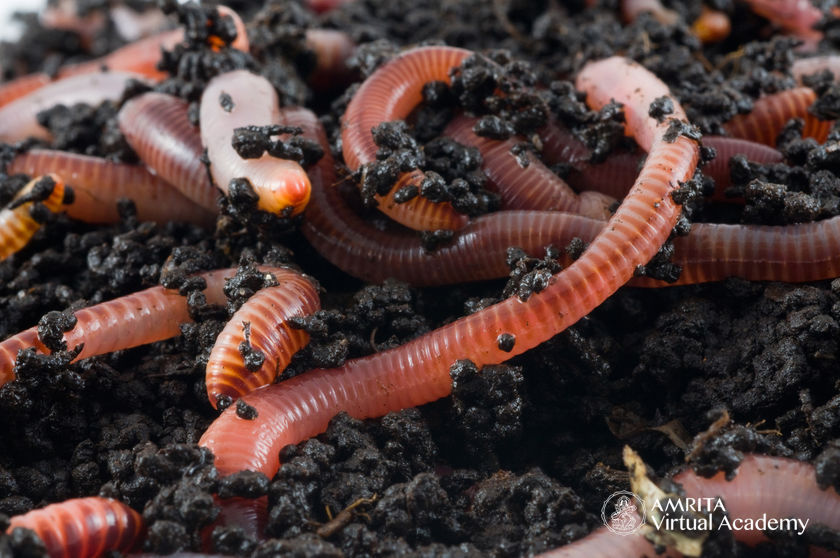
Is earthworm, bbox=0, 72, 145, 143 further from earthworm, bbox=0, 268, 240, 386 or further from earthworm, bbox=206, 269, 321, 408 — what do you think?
earthworm, bbox=206, 269, 321, 408

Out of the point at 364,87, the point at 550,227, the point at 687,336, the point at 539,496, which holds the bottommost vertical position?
the point at 539,496

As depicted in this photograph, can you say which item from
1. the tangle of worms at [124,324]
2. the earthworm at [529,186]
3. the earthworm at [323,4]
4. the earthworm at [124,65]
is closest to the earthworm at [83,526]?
the tangle of worms at [124,324]

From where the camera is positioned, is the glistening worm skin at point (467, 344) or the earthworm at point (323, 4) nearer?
the glistening worm skin at point (467, 344)

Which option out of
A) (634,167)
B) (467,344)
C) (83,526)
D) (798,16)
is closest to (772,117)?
(634,167)

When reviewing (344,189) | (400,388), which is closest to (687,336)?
(400,388)

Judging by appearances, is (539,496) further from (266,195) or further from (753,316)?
(266,195)

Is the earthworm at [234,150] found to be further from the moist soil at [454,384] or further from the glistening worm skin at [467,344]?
the glistening worm skin at [467,344]

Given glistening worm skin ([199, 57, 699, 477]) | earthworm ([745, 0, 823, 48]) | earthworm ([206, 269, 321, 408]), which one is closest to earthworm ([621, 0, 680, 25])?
earthworm ([745, 0, 823, 48])
